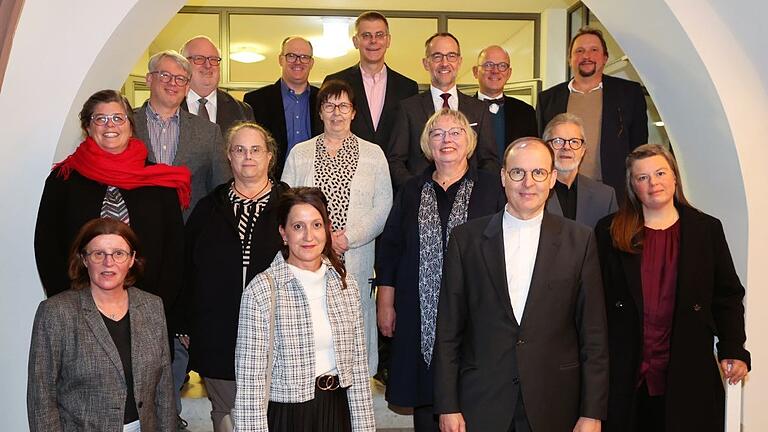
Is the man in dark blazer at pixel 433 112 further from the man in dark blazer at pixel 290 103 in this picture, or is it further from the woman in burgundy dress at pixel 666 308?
the woman in burgundy dress at pixel 666 308

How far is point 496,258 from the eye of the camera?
2816mm

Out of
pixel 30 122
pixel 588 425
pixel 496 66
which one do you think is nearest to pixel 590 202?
pixel 588 425

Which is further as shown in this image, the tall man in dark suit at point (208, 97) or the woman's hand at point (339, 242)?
the tall man in dark suit at point (208, 97)

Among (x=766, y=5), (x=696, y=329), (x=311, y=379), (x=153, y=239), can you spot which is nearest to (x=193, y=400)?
(x=153, y=239)

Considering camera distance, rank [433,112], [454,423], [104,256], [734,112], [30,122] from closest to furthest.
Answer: [454,423] → [104,256] → [30,122] → [734,112] → [433,112]

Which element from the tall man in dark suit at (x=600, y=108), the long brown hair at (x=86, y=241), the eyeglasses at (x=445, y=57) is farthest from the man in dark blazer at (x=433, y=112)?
the long brown hair at (x=86, y=241)

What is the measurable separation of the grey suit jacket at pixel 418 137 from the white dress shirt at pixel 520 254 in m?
1.15

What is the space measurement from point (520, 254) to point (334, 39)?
20.9 ft

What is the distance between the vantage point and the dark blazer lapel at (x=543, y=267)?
9.02ft

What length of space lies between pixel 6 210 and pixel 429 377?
2.11 metres

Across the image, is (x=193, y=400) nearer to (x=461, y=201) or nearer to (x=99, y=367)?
(x=99, y=367)

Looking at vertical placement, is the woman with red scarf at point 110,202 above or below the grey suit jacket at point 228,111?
below

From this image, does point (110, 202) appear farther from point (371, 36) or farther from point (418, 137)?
point (371, 36)

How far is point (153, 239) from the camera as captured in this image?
11.2 ft
